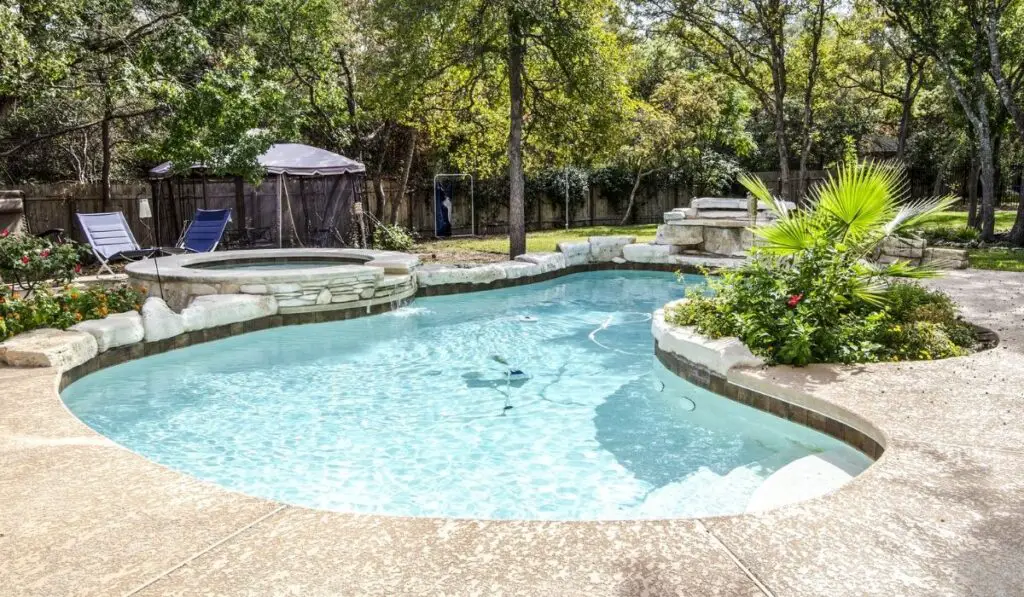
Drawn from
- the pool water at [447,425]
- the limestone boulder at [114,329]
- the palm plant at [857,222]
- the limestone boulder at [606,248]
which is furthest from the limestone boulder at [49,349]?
the limestone boulder at [606,248]

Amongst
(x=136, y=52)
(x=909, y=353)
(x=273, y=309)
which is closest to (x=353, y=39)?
(x=136, y=52)

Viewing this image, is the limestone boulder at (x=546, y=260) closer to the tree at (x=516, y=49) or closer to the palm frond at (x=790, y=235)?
the tree at (x=516, y=49)

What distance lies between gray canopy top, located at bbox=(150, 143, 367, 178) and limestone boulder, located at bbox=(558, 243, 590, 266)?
14.7 ft

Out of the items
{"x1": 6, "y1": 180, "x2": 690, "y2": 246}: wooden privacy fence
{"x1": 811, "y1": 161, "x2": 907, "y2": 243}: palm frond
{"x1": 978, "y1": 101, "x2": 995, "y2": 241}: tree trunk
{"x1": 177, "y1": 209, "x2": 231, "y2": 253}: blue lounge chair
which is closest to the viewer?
{"x1": 811, "y1": 161, "x2": 907, "y2": 243}: palm frond

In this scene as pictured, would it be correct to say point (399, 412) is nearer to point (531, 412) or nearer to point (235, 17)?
point (531, 412)

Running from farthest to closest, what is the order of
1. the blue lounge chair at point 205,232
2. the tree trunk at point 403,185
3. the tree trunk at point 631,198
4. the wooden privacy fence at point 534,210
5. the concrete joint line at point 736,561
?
1. the tree trunk at point 631,198
2. the wooden privacy fence at point 534,210
3. the tree trunk at point 403,185
4. the blue lounge chair at point 205,232
5. the concrete joint line at point 736,561

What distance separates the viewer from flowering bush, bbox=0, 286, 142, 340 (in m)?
5.89

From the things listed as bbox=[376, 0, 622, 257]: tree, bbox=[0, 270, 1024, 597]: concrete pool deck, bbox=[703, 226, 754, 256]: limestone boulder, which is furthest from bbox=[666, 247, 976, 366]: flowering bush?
bbox=[376, 0, 622, 257]: tree

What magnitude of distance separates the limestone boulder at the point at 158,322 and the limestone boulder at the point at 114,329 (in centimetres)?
6

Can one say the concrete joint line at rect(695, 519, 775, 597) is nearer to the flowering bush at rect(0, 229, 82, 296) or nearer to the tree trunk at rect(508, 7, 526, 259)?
the flowering bush at rect(0, 229, 82, 296)

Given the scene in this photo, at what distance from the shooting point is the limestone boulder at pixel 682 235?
1320cm

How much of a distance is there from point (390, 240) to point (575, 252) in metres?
4.59

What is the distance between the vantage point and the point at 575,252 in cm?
1305

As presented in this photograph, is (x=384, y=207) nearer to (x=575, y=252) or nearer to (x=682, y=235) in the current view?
(x=575, y=252)
